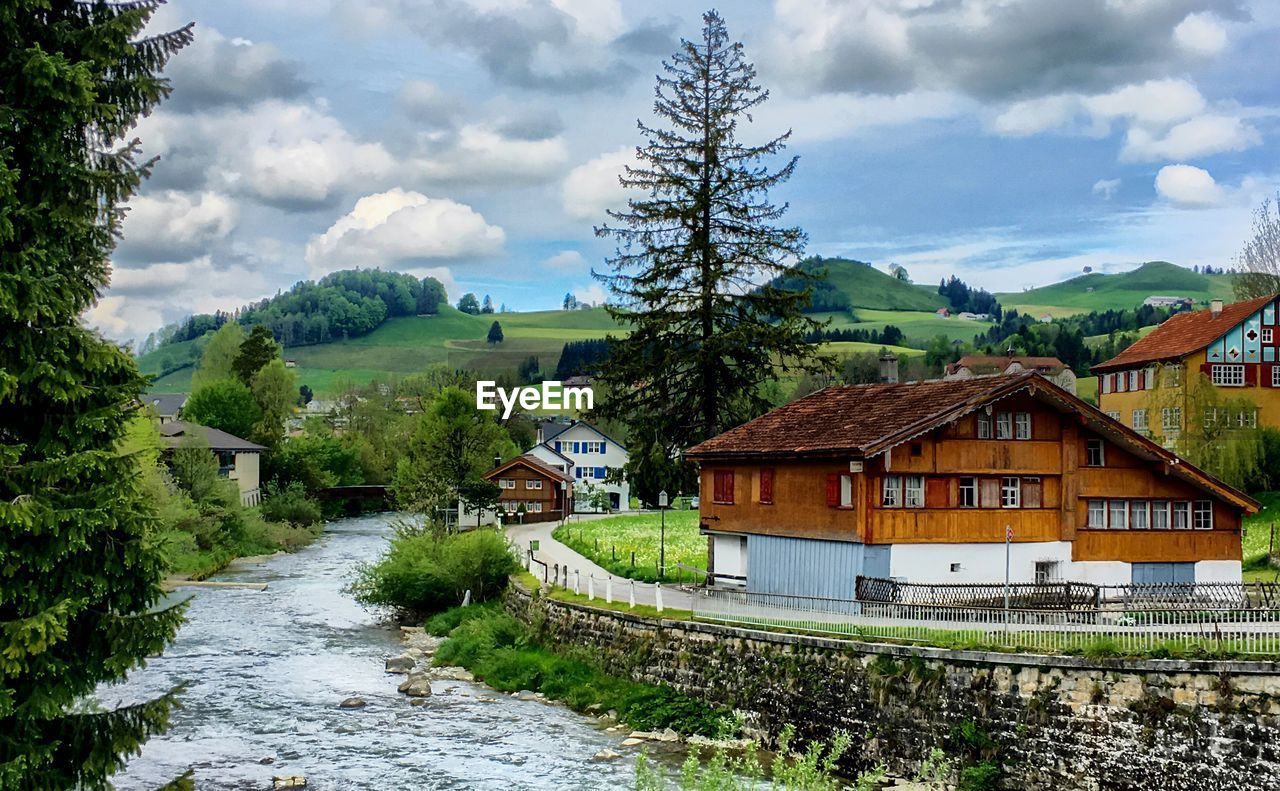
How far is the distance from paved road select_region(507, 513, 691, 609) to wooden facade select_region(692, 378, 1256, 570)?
15.1ft

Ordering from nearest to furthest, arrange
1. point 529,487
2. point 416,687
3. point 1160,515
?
point 416,687 → point 1160,515 → point 529,487

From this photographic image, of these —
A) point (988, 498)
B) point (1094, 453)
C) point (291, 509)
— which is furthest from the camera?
point (291, 509)

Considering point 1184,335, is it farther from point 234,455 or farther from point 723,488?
point 234,455

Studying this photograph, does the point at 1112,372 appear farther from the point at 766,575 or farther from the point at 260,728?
the point at 260,728

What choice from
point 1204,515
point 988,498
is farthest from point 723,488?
point 1204,515

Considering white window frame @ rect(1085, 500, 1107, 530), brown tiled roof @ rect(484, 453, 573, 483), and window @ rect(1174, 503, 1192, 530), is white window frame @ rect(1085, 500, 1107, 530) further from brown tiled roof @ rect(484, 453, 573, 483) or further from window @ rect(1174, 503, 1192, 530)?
brown tiled roof @ rect(484, 453, 573, 483)

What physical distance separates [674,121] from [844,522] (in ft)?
95.1

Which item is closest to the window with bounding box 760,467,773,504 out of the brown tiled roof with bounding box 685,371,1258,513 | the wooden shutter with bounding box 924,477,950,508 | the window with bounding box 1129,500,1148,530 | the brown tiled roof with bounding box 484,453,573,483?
the brown tiled roof with bounding box 685,371,1258,513

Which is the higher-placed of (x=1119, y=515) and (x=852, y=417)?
(x=852, y=417)

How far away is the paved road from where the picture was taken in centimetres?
3884

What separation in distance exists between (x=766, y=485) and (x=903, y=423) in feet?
17.5

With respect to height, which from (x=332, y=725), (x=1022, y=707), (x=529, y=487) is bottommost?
(x=332, y=725)

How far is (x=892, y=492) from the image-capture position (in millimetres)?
34219

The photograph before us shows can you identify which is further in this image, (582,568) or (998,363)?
(998,363)
